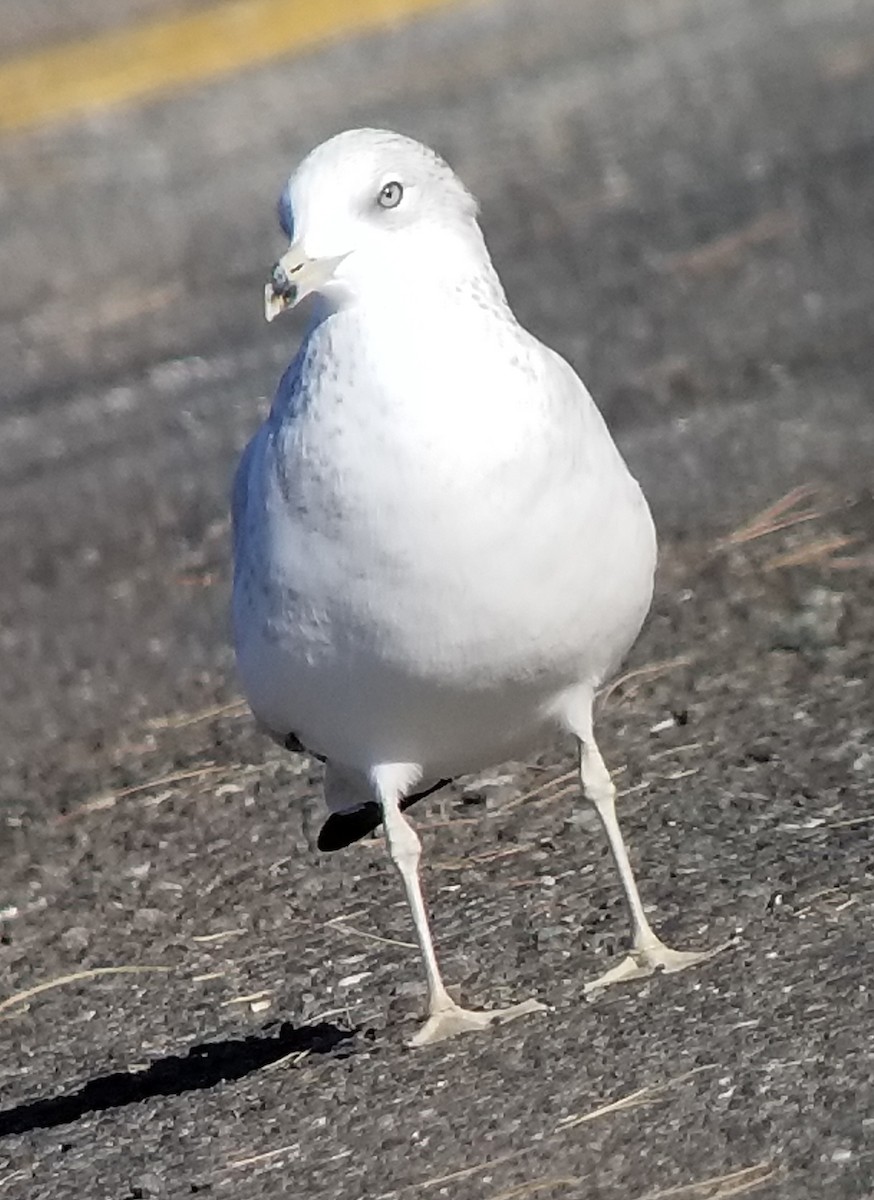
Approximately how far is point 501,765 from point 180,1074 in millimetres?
1595

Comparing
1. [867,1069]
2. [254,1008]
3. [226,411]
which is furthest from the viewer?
[226,411]

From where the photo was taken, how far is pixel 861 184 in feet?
40.8

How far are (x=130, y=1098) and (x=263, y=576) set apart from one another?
3.35ft

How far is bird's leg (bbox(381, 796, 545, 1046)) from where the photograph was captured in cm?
513

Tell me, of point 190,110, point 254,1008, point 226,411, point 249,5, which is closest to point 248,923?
point 254,1008

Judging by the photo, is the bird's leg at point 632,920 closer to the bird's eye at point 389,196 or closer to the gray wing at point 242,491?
the gray wing at point 242,491

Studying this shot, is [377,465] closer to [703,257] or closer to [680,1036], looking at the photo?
[680,1036]

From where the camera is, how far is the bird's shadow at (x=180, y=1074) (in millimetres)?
5273

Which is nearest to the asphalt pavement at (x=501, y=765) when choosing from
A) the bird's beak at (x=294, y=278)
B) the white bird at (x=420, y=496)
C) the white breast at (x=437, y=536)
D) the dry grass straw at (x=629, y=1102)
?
the dry grass straw at (x=629, y=1102)

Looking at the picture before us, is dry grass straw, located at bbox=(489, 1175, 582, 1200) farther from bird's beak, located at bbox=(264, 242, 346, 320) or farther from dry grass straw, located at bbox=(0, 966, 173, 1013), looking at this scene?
dry grass straw, located at bbox=(0, 966, 173, 1013)

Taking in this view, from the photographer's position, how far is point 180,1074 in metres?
5.38

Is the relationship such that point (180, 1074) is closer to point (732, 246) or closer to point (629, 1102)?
point (629, 1102)

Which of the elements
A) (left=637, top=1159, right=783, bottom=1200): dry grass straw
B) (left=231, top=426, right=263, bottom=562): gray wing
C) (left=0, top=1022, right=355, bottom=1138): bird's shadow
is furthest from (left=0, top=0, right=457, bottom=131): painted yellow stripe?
(left=637, top=1159, right=783, bottom=1200): dry grass straw

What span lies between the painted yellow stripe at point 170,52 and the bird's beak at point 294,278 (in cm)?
1230
